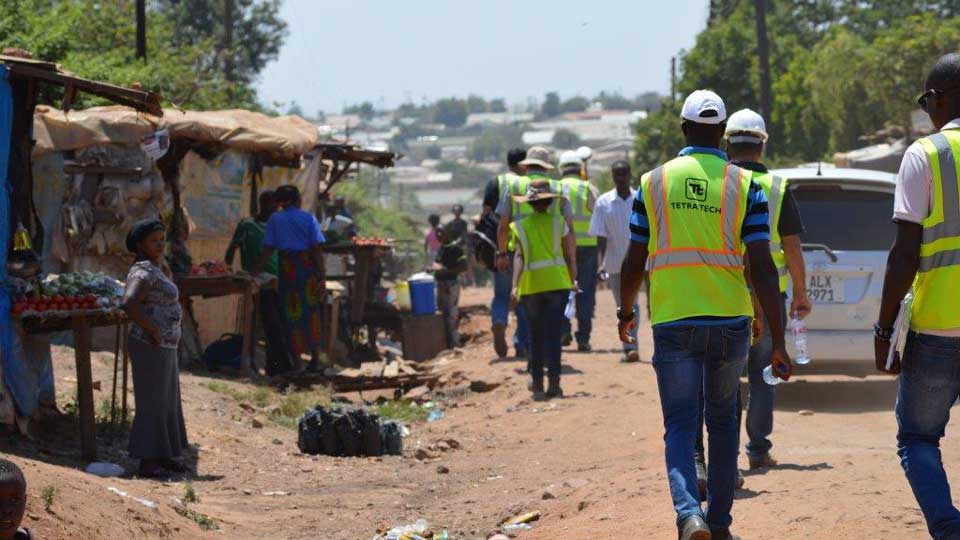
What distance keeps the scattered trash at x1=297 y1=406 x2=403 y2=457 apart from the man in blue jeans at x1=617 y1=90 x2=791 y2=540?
5226 mm

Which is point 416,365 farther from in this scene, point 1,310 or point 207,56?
point 207,56

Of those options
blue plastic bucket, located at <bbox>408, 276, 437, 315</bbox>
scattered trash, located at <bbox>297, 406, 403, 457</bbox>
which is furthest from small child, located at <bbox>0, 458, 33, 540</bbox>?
blue plastic bucket, located at <bbox>408, 276, 437, 315</bbox>

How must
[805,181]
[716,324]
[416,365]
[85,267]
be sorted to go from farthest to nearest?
[416,365]
[85,267]
[805,181]
[716,324]

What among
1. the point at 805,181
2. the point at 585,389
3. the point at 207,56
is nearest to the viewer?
the point at 805,181

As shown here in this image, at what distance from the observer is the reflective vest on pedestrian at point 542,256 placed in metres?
12.4

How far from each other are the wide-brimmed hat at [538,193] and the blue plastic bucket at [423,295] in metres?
6.43

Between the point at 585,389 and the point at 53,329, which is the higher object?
the point at 53,329

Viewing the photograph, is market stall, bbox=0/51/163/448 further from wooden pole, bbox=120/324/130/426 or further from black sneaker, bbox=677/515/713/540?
black sneaker, bbox=677/515/713/540

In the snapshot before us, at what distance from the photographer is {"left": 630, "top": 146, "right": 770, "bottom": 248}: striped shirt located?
253 inches

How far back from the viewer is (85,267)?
1452cm

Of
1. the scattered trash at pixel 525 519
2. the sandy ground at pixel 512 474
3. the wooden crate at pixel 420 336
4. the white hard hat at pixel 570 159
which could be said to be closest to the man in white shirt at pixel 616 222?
the white hard hat at pixel 570 159

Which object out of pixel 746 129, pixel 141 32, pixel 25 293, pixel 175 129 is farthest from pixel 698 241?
pixel 141 32

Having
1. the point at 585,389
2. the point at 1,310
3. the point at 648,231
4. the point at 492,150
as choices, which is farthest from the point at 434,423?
the point at 492,150

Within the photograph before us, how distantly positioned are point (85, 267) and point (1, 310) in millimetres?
4654
